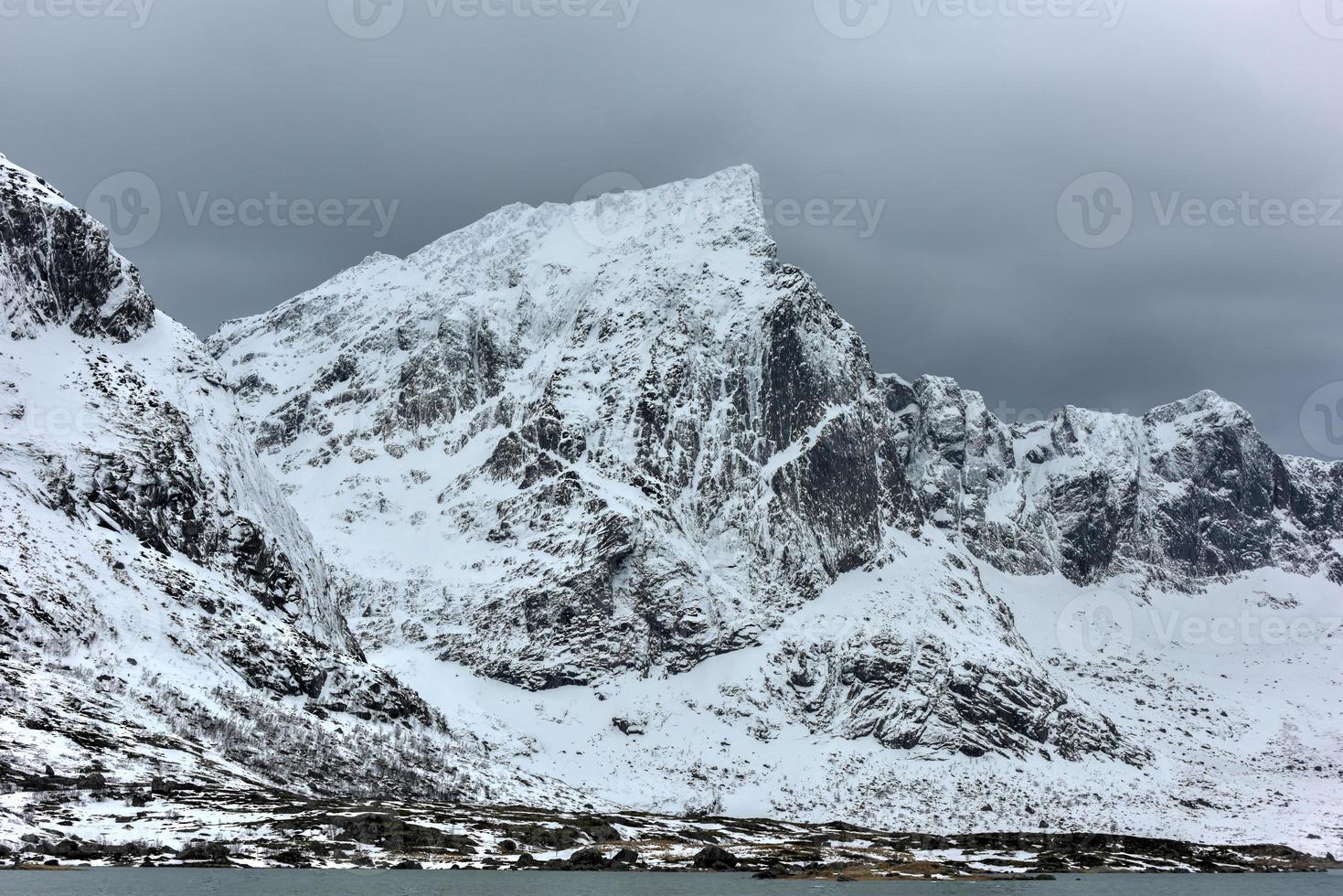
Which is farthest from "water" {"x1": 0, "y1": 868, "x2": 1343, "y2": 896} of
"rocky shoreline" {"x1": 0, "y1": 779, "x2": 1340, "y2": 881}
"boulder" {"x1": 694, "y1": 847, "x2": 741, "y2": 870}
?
"boulder" {"x1": 694, "y1": 847, "x2": 741, "y2": 870}

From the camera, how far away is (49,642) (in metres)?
A: 180

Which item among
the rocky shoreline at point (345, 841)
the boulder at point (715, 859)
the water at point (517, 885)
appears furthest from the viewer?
the boulder at point (715, 859)

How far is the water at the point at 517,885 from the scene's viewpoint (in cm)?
11125

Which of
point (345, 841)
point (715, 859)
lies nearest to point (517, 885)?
point (345, 841)

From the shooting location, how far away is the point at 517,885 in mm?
128875

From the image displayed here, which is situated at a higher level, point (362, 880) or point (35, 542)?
point (35, 542)

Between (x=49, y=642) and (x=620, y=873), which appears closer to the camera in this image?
(x=620, y=873)

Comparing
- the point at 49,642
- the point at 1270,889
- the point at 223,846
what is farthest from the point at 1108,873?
the point at 49,642

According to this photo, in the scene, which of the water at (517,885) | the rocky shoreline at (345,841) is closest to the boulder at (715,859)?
the rocky shoreline at (345,841)

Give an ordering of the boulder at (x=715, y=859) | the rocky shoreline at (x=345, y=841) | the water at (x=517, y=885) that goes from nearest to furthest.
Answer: the water at (x=517, y=885) < the rocky shoreline at (x=345, y=841) < the boulder at (x=715, y=859)

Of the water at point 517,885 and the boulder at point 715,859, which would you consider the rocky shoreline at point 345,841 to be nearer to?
the boulder at point 715,859

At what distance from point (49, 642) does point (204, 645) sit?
24.9 m

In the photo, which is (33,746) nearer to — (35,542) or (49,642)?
(49,642)

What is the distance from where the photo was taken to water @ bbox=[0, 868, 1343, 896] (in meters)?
111
